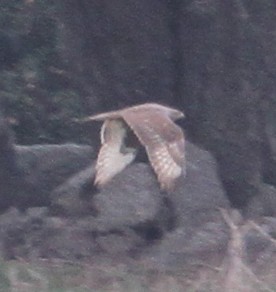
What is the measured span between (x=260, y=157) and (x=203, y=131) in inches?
23.6

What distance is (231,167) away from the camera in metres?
10.8

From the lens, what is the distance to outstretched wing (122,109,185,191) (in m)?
7.93

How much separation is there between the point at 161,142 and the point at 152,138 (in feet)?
0.16

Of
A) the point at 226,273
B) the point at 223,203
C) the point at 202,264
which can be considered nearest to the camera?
the point at 226,273

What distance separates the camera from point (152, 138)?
795 cm

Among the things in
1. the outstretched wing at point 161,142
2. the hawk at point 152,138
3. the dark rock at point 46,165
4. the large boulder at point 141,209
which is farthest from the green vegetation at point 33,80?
the outstretched wing at point 161,142

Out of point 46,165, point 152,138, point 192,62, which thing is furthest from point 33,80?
point 152,138

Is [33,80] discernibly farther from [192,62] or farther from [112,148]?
[112,148]

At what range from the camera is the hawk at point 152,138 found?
7.95m

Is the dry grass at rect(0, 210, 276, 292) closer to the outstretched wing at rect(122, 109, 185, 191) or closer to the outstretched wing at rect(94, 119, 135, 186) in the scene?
the outstretched wing at rect(122, 109, 185, 191)

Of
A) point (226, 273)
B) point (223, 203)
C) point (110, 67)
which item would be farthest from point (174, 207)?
point (226, 273)


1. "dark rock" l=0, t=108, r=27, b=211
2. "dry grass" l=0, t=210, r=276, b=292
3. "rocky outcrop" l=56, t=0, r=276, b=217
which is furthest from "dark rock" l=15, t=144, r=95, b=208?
"dry grass" l=0, t=210, r=276, b=292

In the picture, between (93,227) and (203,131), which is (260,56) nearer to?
(203,131)

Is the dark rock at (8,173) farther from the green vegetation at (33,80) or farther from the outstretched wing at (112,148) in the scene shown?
the green vegetation at (33,80)
